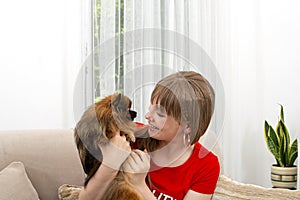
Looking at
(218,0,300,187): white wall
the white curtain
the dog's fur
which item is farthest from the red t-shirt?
Result: (218,0,300,187): white wall

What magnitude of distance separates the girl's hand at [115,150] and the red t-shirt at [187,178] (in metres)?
0.46

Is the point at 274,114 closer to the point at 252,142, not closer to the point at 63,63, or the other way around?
the point at 252,142

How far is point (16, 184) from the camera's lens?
1.82m

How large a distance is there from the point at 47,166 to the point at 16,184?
20 centimetres

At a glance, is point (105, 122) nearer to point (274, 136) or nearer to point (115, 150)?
point (115, 150)

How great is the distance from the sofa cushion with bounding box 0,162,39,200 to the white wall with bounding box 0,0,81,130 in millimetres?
897

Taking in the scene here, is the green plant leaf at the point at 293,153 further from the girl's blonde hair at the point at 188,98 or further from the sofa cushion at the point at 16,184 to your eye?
the girl's blonde hair at the point at 188,98

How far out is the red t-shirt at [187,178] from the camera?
5.06 ft

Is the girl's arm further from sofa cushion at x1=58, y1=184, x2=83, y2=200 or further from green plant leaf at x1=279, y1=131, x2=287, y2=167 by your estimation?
green plant leaf at x1=279, y1=131, x2=287, y2=167

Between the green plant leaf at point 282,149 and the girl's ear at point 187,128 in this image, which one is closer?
the girl's ear at point 187,128

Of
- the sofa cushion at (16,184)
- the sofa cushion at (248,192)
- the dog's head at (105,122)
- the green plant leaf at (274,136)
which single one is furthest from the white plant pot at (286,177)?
the dog's head at (105,122)

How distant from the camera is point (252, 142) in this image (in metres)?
3.15

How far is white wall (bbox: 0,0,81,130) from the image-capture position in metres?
2.73

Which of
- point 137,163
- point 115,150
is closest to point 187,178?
point 137,163
